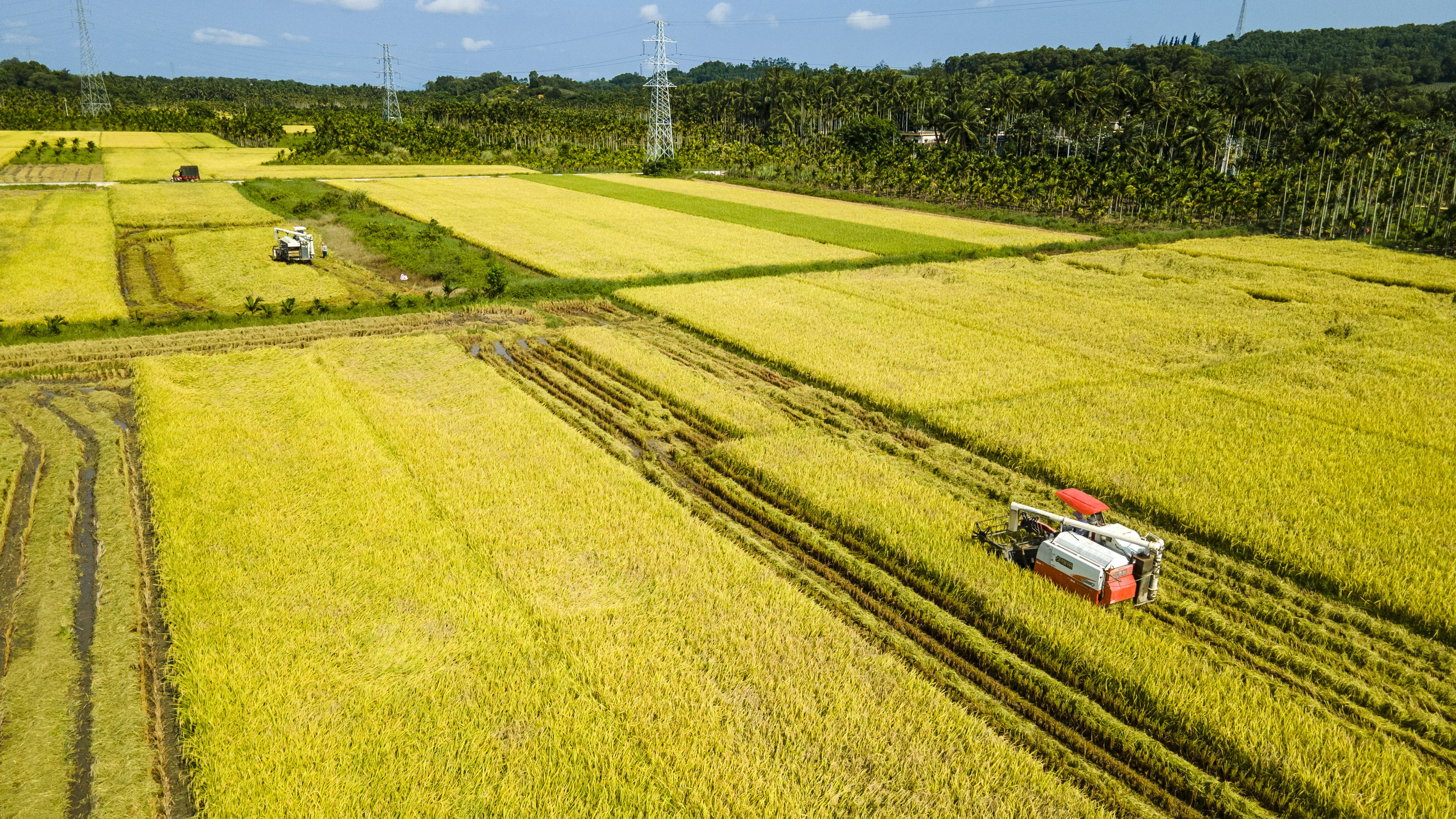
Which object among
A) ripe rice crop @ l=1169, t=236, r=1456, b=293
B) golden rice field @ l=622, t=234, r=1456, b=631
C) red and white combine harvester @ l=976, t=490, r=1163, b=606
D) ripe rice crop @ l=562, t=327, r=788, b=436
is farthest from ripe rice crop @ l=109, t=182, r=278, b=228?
ripe rice crop @ l=1169, t=236, r=1456, b=293

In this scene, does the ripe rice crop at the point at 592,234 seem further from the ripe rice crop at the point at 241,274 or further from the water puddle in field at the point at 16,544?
the water puddle in field at the point at 16,544

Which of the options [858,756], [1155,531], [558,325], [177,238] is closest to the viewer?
[858,756]

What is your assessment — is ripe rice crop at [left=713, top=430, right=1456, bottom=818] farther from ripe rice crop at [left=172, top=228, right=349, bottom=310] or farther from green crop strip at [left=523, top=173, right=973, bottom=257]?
green crop strip at [left=523, top=173, right=973, bottom=257]

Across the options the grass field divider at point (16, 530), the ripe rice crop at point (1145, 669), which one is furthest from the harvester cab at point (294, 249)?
the ripe rice crop at point (1145, 669)

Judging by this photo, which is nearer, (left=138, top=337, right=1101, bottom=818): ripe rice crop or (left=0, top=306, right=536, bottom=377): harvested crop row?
(left=138, top=337, right=1101, bottom=818): ripe rice crop

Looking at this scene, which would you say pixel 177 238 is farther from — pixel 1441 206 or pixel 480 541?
pixel 1441 206

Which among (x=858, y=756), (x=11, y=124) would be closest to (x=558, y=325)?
(x=858, y=756)

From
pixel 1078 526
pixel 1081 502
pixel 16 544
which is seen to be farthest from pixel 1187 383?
pixel 16 544
